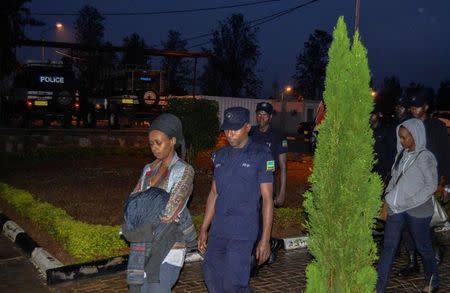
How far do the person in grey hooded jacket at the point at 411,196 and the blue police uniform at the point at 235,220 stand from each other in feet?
5.42

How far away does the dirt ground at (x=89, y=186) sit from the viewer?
8922mm

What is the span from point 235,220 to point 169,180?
0.70 meters

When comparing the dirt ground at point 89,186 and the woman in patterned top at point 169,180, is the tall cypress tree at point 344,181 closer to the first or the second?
the woman in patterned top at point 169,180

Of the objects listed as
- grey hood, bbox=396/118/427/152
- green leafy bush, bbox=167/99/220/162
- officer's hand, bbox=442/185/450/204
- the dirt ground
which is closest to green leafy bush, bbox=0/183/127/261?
the dirt ground

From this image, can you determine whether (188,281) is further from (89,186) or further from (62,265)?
(89,186)

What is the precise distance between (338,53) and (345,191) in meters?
0.85

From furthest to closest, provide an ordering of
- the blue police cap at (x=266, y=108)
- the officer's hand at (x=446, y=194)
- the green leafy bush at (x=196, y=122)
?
the green leafy bush at (x=196, y=122)
the blue police cap at (x=266, y=108)
the officer's hand at (x=446, y=194)

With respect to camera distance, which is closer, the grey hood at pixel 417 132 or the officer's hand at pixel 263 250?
the officer's hand at pixel 263 250

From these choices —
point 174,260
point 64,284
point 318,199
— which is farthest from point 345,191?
point 64,284

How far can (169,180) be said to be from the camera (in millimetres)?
3986

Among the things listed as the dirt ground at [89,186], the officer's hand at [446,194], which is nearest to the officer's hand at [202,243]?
the dirt ground at [89,186]

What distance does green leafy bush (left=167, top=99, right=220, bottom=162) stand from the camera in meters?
13.5

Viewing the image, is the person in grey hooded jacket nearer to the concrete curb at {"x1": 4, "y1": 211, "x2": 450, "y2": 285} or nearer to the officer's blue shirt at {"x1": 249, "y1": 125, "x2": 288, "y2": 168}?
the concrete curb at {"x1": 4, "y1": 211, "x2": 450, "y2": 285}

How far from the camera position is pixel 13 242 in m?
8.37
